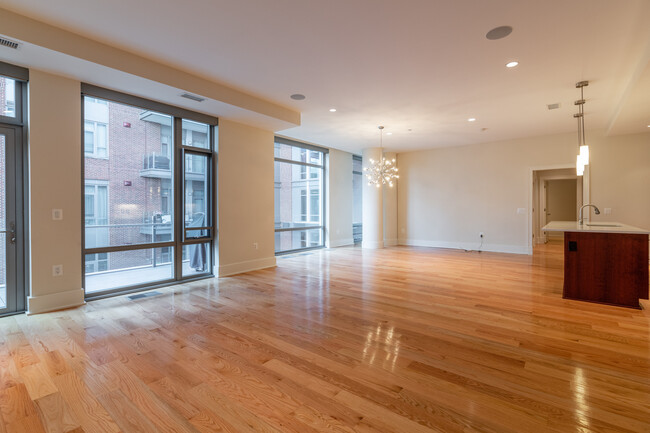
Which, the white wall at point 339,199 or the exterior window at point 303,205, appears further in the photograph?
the white wall at point 339,199

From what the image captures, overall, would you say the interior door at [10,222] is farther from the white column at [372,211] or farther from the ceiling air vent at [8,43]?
the white column at [372,211]

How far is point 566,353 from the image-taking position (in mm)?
2492

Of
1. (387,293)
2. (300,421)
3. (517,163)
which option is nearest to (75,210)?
(300,421)

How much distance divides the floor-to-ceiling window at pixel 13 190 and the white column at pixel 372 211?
711 cm

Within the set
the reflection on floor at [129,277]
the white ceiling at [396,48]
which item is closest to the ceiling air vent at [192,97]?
the white ceiling at [396,48]

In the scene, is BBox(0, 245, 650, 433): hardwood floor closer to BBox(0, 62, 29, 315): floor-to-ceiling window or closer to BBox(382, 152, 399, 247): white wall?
BBox(0, 62, 29, 315): floor-to-ceiling window

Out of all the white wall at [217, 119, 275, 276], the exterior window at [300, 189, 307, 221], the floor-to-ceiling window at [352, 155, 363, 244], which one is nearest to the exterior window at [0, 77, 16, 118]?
the white wall at [217, 119, 275, 276]

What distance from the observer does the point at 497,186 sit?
815 centimetres

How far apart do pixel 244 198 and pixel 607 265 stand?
217 inches

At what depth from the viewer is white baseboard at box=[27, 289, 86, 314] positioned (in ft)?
11.4

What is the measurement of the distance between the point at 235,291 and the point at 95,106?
10.2 ft

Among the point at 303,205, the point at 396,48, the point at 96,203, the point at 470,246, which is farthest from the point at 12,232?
the point at 470,246

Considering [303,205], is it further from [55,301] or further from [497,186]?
[55,301]

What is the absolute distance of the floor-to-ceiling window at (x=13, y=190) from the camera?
134 inches
